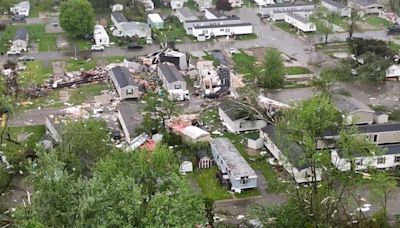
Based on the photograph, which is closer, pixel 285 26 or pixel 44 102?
pixel 44 102

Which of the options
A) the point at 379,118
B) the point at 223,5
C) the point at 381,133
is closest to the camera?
the point at 381,133

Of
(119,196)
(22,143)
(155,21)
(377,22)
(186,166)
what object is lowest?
(186,166)

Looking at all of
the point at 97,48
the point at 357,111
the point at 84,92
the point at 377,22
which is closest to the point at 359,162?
the point at 357,111

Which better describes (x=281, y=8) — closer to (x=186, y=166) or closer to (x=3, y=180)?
(x=186, y=166)

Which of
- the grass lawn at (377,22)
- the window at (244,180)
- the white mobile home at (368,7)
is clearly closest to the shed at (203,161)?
the window at (244,180)

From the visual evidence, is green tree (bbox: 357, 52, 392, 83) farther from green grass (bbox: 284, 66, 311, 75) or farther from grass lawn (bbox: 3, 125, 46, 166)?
grass lawn (bbox: 3, 125, 46, 166)
